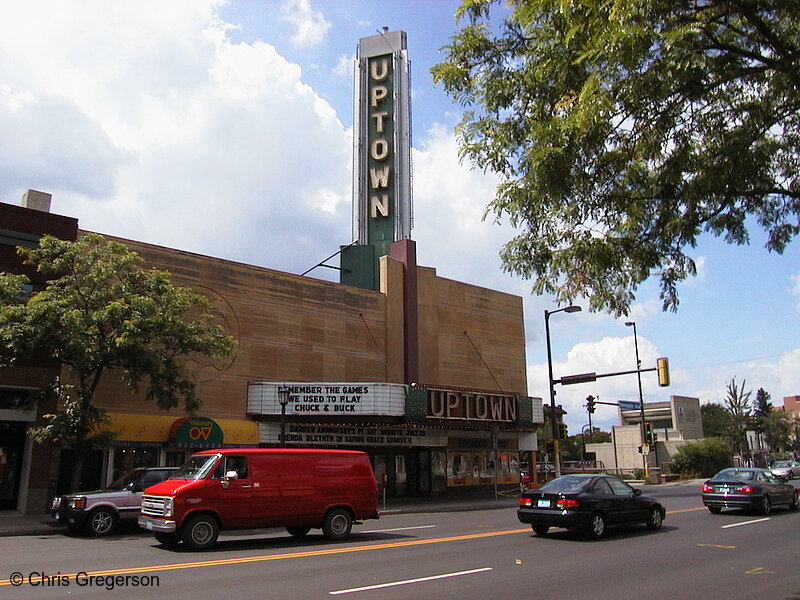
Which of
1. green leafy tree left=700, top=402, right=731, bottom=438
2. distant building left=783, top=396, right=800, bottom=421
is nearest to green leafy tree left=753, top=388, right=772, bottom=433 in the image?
green leafy tree left=700, top=402, right=731, bottom=438

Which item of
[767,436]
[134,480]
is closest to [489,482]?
[134,480]

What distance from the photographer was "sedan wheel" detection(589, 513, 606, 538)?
15336 millimetres

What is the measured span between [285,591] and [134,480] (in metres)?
10.7

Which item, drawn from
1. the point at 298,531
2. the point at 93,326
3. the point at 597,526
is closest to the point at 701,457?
the point at 597,526

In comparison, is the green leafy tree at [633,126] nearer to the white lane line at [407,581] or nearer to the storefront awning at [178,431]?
the white lane line at [407,581]

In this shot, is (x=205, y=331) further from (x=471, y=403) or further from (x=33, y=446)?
(x=471, y=403)

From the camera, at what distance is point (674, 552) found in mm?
13594

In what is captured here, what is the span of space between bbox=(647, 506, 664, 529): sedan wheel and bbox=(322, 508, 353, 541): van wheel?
769cm

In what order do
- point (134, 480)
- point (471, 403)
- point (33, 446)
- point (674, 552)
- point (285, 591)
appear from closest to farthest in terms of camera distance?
point (285, 591), point (674, 552), point (134, 480), point (33, 446), point (471, 403)

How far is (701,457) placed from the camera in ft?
179

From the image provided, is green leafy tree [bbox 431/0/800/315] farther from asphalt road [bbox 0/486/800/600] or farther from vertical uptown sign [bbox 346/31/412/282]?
vertical uptown sign [bbox 346/31/412/282]

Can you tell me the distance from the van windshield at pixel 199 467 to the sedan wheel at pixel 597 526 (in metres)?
8.61

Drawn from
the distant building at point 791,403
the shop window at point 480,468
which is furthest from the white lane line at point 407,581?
the distant building at point 791,403

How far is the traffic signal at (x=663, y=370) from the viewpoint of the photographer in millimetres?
29469
